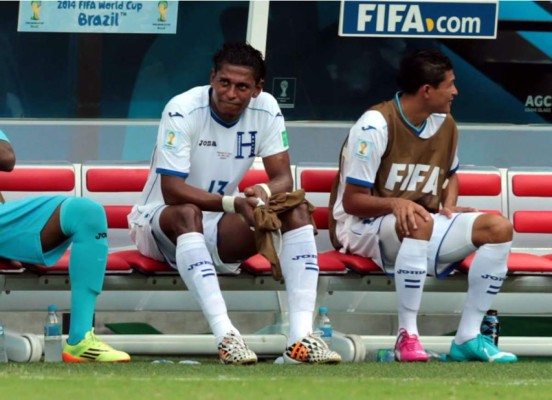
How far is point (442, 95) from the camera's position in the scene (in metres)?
7.91

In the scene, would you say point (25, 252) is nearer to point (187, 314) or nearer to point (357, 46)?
point (187, 314)

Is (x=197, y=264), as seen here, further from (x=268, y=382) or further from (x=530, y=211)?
(x=530, y=211)

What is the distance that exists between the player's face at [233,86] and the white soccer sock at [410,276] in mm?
934

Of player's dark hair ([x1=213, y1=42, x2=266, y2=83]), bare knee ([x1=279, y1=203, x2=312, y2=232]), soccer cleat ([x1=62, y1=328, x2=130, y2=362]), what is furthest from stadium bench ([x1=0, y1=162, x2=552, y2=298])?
player's dark hair ([x1=213, y1=42, x2=266, y2=83])

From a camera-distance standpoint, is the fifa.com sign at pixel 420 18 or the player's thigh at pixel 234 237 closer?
the player's thigh at pixel 234 237

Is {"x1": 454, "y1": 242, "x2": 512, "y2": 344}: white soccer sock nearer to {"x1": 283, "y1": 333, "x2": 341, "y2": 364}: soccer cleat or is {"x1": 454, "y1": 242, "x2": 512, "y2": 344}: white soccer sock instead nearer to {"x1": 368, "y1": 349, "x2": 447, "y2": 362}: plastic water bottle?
{"x1": 368, "y1": 349, "x2": 447, "y2": 362}: plastic water bottle

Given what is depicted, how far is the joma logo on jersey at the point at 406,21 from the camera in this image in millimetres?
9578

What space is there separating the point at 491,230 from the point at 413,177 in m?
0.54

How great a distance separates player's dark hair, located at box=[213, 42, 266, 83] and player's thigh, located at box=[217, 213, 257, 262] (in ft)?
2.03

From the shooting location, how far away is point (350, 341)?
780 cm

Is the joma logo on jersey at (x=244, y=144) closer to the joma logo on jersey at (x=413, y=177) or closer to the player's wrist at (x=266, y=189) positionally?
the player's wrist at (x=266, y=189)

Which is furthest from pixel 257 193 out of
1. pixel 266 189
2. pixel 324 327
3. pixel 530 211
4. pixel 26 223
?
pixel 530 211

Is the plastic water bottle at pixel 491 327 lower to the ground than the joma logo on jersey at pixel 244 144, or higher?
lower

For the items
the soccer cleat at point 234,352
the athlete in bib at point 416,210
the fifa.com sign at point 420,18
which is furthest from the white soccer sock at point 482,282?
the fifa.com sign at point 420,18
